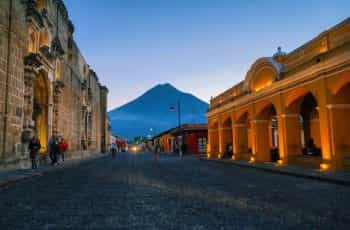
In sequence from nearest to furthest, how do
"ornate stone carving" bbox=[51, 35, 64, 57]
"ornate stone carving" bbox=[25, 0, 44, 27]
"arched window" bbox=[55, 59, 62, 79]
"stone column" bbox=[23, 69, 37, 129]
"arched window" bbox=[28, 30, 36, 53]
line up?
"stone column" bbox=[23, 69, 37, 129], "ornate stone carving" bbox=[25, 0, 44, 27], "arched window" bbox=[28, 30, 36, 53], "ornate stone carving" bbox=[51, 35, 64, 57], "arched window" bbox=[55, 59, 62, 79]

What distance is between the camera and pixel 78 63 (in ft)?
119

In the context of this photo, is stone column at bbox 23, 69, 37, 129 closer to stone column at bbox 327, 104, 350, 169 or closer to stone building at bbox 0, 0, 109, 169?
stone building at bbox 0, 0, 109, 169

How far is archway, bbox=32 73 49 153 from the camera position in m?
22.0

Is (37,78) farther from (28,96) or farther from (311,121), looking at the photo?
(311,121)

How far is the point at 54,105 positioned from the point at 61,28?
772 cm

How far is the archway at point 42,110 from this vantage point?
21953mm

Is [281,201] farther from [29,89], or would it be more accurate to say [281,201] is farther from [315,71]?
[29,89]

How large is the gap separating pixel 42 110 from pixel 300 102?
17.8m

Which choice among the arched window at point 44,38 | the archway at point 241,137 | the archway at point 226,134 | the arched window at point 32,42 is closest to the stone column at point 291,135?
the archway at point 241,137

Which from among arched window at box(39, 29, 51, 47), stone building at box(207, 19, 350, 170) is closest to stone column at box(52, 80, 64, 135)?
arched window at box(39, 29, 51, 47)

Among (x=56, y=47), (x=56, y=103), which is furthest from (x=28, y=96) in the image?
(x=56, y=47)

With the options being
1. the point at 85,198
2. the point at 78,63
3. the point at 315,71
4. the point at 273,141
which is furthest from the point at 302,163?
the point at 78,63

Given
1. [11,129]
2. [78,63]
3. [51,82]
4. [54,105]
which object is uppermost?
[78,63]

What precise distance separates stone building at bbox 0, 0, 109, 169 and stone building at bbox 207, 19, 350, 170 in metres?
14.3
